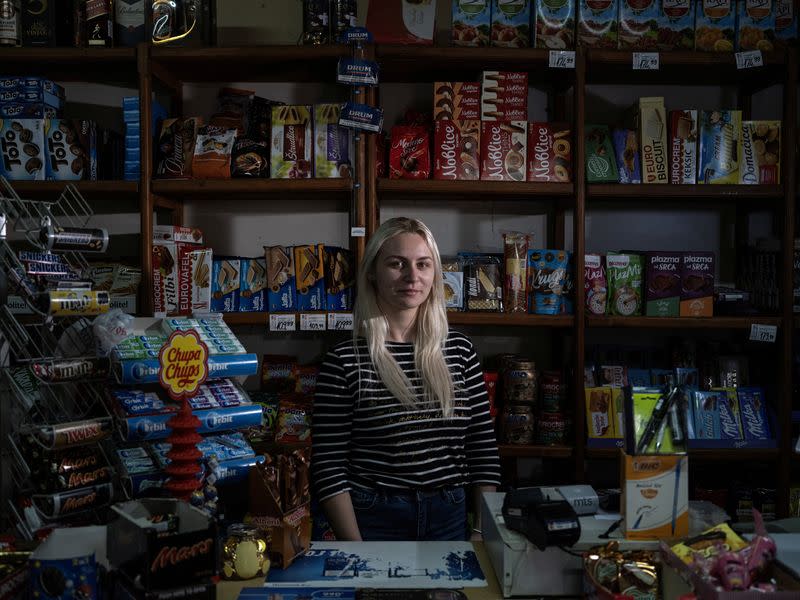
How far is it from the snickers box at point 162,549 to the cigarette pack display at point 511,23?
2310 millimetres

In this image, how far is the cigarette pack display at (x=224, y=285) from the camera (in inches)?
116

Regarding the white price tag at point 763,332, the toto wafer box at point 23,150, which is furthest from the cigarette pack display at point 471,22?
the toto wafer box at point 23,150

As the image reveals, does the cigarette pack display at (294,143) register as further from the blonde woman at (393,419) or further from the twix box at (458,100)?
the blonde woman at (393,419)

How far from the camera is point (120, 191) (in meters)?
2.86

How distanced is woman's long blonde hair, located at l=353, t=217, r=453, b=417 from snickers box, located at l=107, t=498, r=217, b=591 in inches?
33.4

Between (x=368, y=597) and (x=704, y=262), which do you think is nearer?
(x=368, y=597)

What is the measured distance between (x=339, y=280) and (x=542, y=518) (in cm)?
177

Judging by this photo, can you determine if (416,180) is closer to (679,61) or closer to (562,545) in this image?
(679,61)

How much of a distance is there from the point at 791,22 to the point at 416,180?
1.65m

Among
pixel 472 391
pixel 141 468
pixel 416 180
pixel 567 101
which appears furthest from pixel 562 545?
pixel 567 101

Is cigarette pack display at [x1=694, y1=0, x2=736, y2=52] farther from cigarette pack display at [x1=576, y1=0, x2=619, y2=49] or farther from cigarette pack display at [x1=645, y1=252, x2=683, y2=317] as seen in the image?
cigarette pack display at [x1=645, y1=252, x2=683, y2=317]

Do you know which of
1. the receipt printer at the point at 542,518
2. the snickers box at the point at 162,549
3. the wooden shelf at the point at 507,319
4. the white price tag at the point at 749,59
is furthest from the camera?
the wooden shelf at the point at 507,319

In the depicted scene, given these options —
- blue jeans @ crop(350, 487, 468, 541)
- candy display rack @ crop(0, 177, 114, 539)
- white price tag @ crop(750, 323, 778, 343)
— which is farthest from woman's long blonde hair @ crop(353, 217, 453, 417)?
white price tag @ crop(750, 323, 778, 343)

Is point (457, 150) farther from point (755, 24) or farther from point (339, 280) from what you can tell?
point (755, 24)
